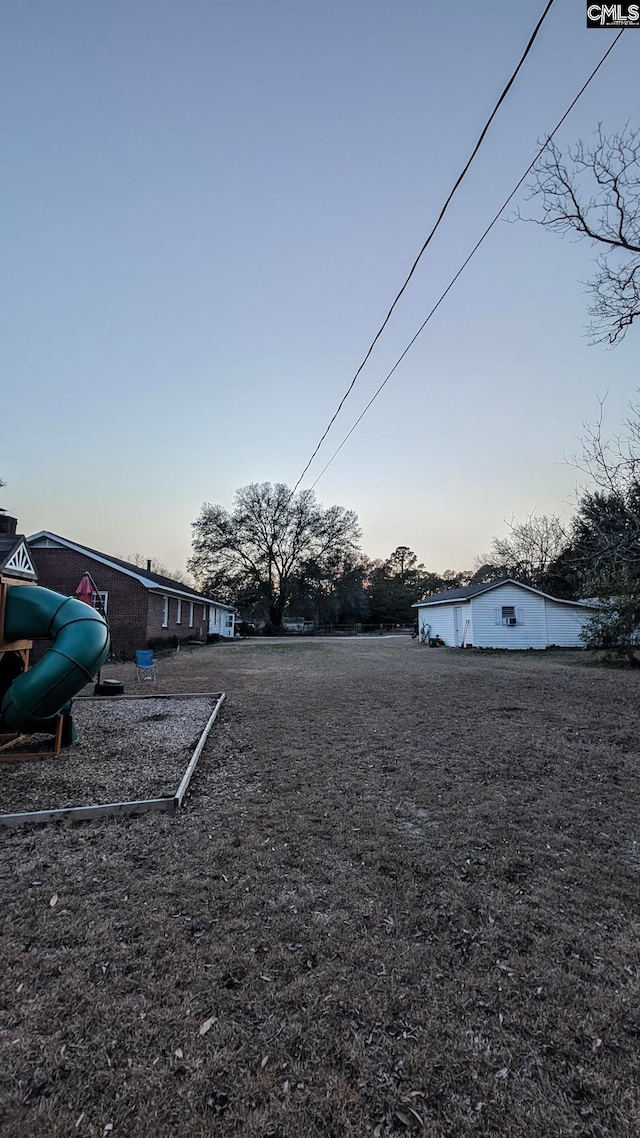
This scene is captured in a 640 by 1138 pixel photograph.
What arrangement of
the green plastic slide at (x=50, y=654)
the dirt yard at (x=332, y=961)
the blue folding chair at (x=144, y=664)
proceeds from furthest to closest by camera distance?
the blue folding chair at (x=144, y=664)
the green plastic slide at (x=50, y=654)
the dirt yard at (x=332, y=961)

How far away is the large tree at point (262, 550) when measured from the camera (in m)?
45.7

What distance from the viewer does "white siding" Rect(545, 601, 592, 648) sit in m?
23.0

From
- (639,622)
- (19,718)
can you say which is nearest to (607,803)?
(19,718)

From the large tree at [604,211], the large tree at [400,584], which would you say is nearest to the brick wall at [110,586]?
the large tree at [604,211]

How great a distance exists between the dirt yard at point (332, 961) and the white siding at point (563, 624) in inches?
762

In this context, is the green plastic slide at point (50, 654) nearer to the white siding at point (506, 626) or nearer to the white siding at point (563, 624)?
the white siding at point (506, 626)

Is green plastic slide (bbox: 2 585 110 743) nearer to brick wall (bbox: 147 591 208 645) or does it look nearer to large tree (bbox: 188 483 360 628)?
brick wall (bbox: 147 591 208 645)

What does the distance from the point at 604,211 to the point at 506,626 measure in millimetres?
17113

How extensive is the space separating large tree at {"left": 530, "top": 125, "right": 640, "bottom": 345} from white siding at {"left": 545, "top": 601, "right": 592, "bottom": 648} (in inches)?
637

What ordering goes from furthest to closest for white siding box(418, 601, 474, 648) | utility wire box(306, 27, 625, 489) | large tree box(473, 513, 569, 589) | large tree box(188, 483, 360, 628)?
Answer: large tree box(188, 483, 360, 628), large tree box(473, 513, 569, 589), white siding box(418, 601, 474, 648), utility wire box(306, 27, 625, 489)

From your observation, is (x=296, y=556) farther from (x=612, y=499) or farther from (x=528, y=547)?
(x=612, y=499)

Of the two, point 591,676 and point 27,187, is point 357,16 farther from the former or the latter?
point 591,676

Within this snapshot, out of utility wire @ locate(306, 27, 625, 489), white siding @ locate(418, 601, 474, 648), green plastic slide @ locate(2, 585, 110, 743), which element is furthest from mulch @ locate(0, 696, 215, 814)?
white siding @ locate(418, 601, 474, 648)

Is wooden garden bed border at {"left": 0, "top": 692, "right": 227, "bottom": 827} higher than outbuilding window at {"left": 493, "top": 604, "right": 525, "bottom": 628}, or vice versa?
outbuilding window at {"left": 493, "top": 604, "right": 525, "bottom": 628}
